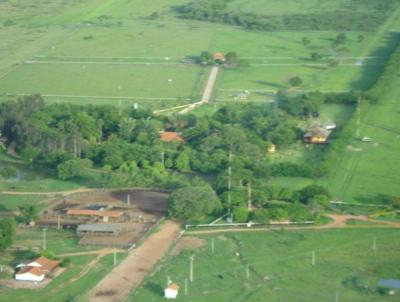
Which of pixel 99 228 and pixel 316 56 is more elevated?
pixel 316 56

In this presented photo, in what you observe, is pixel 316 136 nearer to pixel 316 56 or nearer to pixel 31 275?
pixel 316 56

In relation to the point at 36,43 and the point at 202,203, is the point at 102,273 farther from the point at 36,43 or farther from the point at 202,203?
the point at 36,43

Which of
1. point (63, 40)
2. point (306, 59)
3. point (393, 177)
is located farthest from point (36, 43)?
point (393, 177)

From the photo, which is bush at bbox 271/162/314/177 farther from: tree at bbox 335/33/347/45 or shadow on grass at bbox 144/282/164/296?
tree at bbox 335/33/347/45

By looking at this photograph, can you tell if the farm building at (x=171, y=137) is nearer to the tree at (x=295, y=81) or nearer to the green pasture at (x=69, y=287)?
the tree at (x=295, y=81)

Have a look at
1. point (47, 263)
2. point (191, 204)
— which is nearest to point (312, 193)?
point (191, 204)

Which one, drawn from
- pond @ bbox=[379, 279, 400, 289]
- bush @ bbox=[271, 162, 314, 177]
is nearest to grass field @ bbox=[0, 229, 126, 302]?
pond @ bbox=[379, 279, 400, 289]

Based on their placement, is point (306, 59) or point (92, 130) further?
point (306, 59)
